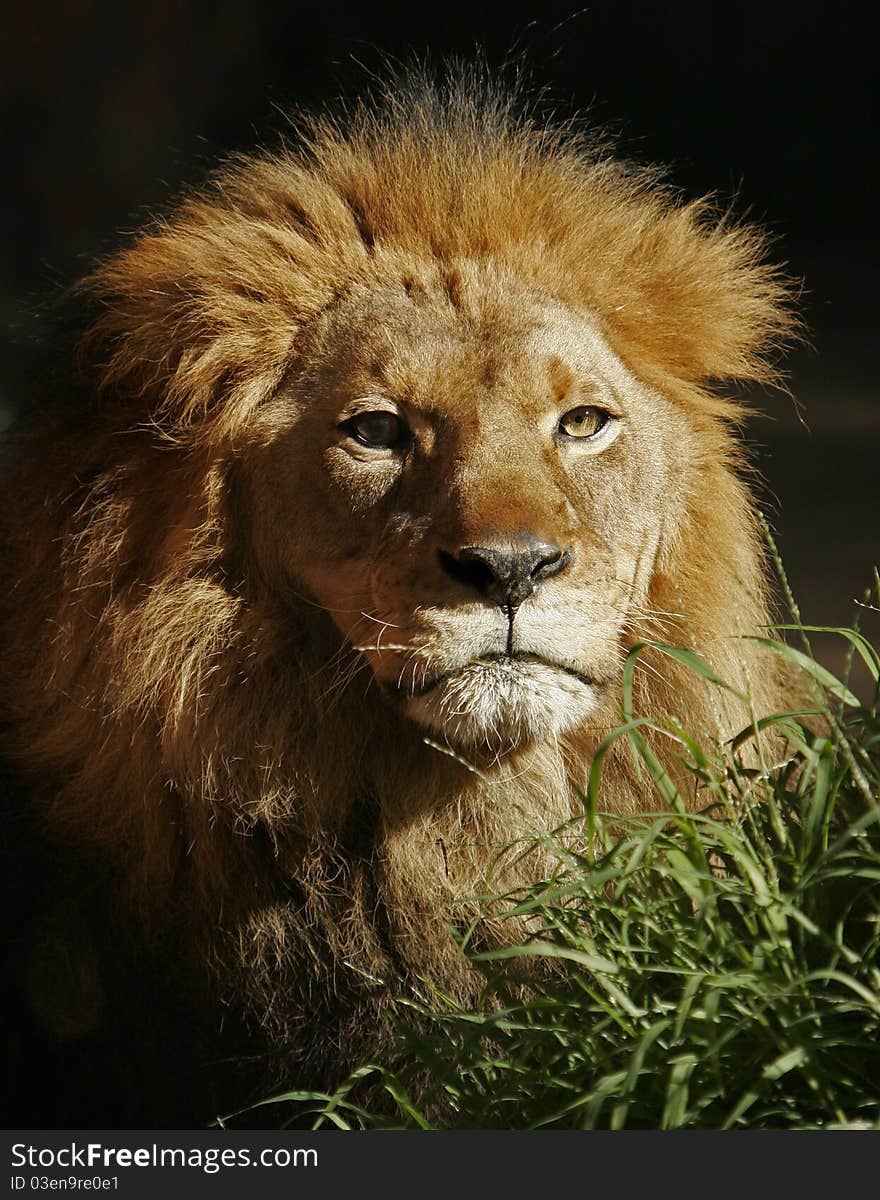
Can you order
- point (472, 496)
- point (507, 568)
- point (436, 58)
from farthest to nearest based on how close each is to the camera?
point (436, 58) → point (472, 496) → point (507, 568)

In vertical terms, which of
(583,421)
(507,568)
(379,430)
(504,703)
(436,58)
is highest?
(436,58)

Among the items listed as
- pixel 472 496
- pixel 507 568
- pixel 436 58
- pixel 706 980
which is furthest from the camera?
pixel 436 58

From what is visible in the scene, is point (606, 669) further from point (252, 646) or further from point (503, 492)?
point (252, 646)

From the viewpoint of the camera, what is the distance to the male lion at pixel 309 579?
2314 mm

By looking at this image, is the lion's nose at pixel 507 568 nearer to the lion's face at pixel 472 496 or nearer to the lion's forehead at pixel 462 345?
the lion's face at pixel 472 496

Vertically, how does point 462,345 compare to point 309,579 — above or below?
above

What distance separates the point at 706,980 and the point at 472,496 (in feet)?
2.30

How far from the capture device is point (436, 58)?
4.22 meters

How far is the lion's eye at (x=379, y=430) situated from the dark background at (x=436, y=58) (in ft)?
6.41

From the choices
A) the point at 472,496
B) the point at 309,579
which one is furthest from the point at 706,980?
the point at 309,579

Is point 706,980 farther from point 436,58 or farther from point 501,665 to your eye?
point 436,58

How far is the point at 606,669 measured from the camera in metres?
2.22

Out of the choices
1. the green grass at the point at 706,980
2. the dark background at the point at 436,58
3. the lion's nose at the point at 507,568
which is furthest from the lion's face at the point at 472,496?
the dark background at the point at 436,58

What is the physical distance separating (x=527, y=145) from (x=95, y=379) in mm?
794
